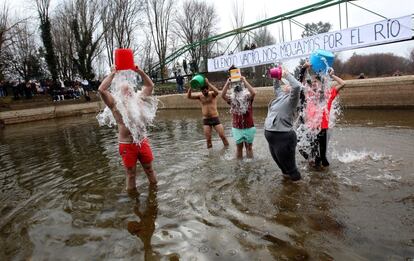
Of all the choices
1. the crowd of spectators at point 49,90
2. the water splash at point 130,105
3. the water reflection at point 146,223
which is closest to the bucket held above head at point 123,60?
the water splash at point 130,105

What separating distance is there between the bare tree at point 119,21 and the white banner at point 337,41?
21.2 meters

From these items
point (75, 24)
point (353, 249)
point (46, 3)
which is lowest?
point (353, 249)

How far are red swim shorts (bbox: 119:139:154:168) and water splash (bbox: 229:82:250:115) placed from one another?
2093 mm

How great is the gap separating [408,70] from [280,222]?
25445 mm

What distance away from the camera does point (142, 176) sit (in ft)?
21.0

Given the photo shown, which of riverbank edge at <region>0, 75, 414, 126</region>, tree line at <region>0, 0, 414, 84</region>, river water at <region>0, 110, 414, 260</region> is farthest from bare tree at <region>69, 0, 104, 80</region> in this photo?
river water at <region>0, 110, 414, 260</region>

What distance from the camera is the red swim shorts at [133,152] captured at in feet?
16.8

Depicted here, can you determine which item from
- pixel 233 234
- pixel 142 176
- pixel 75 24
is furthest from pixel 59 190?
pixel 75 24

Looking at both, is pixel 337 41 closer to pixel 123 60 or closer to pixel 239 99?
pixel 239 99

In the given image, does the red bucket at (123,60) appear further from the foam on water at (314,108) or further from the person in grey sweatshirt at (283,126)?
the foam on water at (314,108)

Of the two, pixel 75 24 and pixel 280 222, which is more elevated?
pixel 75 24

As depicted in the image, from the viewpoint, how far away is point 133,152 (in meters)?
5.15

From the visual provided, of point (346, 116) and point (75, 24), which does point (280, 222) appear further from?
point (75, 24)

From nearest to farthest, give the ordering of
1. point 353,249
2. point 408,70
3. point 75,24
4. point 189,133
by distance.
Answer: point 353,249 → point 189,133 → point 408,70 → point 75,24
